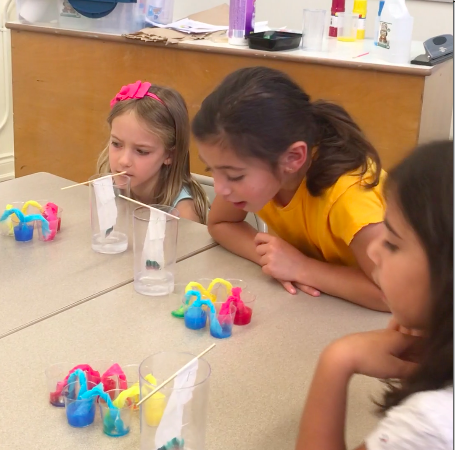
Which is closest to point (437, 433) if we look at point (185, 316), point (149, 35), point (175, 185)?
point (185, 316)

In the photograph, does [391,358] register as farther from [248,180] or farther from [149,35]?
[149,35]

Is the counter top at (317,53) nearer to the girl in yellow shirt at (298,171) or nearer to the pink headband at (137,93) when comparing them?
the pink headband at (137,93)

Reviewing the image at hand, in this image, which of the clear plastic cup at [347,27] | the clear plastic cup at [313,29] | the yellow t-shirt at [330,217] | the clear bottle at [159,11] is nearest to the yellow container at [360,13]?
the clear plastic cup at [347,27]

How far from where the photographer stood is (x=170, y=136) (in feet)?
5.55

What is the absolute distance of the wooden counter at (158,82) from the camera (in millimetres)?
1944

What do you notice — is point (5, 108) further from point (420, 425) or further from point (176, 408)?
point (420, 425)

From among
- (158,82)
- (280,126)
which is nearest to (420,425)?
(280,126)

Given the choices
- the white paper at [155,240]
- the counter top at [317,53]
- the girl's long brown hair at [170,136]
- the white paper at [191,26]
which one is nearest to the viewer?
the white paper at [155,240]

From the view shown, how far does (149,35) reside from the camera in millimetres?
2309

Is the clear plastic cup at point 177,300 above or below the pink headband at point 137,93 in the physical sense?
below

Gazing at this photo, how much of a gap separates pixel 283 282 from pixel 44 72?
1.82 metres

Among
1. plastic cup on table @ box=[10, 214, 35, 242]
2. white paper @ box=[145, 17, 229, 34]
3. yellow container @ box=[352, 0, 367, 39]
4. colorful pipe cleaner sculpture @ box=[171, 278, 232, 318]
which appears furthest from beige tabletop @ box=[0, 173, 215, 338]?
yellow container @ box=[352, 0, 367, 39]

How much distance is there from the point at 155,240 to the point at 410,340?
53cm

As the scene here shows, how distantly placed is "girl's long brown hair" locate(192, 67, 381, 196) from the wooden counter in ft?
1.52
